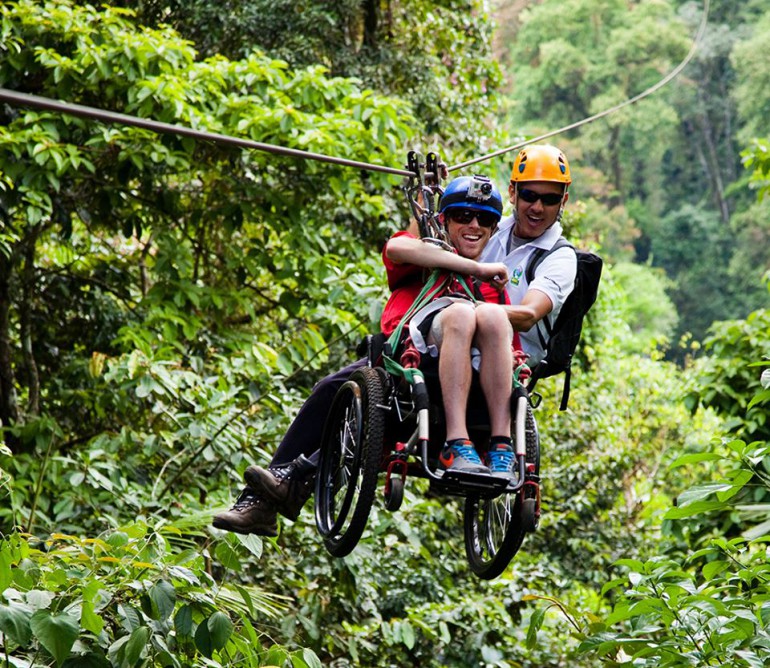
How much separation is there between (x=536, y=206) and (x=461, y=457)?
1.06 meters

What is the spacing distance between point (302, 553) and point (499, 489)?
11.1ft

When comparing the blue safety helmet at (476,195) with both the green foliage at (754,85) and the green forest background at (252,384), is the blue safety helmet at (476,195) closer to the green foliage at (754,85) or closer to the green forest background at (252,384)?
the green forest background at (252,384)

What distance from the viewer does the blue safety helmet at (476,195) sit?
4145mm

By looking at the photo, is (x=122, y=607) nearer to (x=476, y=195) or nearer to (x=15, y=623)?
(x=15, y=623)

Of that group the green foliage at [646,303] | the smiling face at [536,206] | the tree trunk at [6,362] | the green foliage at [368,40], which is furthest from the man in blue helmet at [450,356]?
the green foliage at [646,303]

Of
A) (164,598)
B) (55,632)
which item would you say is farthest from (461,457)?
(55,632)

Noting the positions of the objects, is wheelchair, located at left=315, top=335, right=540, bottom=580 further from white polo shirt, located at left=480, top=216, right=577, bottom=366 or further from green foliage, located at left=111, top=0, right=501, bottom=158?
green foliage, located at left=111, top=0, right=501, bottom=158

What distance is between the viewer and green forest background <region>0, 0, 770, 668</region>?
4.18 m

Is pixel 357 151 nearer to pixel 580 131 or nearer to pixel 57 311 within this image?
pixel 57 311

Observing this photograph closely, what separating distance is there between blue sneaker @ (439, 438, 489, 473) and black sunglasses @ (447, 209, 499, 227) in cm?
77

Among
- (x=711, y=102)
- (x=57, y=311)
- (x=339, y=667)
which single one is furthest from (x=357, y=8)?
(x=711, y=102)

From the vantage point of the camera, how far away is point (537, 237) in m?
4.48

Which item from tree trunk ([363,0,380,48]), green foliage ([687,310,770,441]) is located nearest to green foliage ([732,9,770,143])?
tree trunk ([363,0,380,48])

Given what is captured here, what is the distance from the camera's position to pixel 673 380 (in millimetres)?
15539
